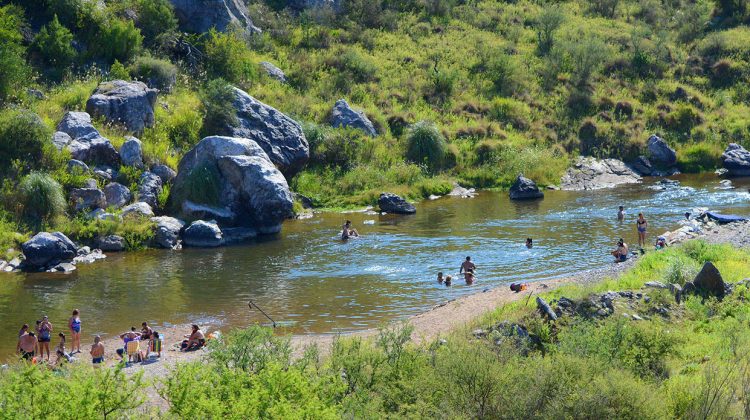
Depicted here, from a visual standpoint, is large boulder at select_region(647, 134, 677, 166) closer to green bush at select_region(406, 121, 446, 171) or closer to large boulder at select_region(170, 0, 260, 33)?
green bush at select_region(406, 121, 446, 171)

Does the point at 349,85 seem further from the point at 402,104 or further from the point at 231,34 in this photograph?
the point at 231,34

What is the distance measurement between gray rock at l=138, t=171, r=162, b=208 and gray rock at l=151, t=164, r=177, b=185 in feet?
2.70

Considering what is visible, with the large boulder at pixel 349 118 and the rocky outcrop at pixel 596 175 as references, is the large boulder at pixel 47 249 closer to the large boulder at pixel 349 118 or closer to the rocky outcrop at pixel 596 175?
the large boulder at pixel 349 118

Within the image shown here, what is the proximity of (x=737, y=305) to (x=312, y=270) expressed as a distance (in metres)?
17.2

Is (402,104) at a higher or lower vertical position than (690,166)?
higher

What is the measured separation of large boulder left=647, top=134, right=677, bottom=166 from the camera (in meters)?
59.6

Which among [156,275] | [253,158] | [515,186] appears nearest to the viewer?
[156,275]

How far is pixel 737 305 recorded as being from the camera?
909 inches

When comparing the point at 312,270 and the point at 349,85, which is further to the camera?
the point at 349,85

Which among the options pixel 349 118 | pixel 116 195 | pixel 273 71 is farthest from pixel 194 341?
pixel 273 71

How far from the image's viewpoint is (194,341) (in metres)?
25.0

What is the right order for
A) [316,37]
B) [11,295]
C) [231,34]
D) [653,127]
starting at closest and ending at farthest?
[11,295] → [231,34] → [653,127] → [316,37]

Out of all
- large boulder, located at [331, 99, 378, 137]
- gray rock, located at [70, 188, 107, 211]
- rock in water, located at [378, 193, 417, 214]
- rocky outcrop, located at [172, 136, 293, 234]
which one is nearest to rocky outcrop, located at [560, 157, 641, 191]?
rock in water, located at [378, 193, 417, 214]

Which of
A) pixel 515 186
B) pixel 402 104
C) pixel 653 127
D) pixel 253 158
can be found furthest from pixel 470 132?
pixel 253 158
